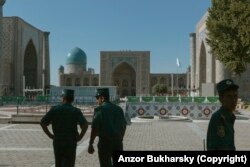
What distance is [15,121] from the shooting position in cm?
1833

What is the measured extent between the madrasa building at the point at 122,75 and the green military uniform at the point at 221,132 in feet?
229

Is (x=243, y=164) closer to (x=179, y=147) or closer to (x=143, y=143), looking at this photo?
(x=179, y=147)

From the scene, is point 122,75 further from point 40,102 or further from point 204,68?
point 40,102

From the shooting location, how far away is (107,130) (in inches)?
199

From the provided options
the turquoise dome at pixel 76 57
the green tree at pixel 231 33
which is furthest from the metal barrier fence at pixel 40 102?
the turquoise dome at pixel 76 57

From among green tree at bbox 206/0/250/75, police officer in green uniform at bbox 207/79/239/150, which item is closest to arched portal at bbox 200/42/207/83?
green tree at bbox 206/0/250/75

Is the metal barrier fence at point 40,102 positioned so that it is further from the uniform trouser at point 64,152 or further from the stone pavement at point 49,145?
the uniform trouser at point 64,152

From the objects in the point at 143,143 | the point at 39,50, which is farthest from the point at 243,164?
the point at 39,50

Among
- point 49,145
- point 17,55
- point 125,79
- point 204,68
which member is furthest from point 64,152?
point 125,79

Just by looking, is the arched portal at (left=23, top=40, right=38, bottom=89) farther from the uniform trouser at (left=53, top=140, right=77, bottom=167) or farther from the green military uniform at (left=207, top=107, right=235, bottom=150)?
the green military uniform at (left=207, top=107, right=235, bottom=150)

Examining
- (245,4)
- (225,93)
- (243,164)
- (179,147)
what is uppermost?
(245,4)

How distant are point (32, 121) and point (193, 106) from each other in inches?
356

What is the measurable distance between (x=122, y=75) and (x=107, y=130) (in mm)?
84161

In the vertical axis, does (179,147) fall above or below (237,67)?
below
